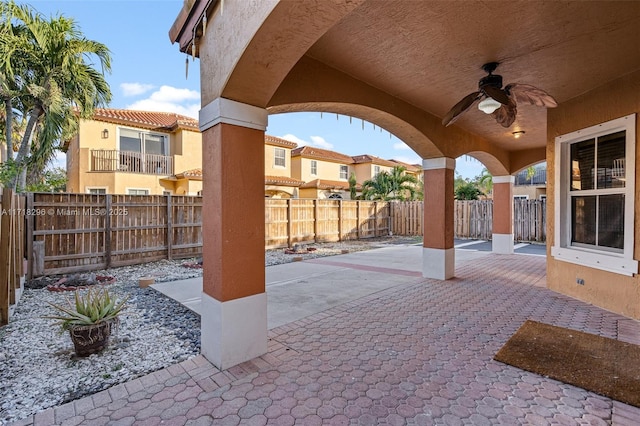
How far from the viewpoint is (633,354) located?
322 centimetres

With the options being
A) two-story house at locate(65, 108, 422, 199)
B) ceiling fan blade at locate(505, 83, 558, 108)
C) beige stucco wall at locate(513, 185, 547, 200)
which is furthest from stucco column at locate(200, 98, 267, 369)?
beige stucco wall at locate(513, 185, 547, 200)

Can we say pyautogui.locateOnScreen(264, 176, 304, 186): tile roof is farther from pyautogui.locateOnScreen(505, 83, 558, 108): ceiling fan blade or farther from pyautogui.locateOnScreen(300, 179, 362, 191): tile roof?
pyautogui.locateOnScreen(505, 83, 558, 108): ceiling fan blade

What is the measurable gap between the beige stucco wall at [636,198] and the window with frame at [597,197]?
0.36ft

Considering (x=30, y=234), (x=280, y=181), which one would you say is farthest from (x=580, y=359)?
(x=280, y=181)

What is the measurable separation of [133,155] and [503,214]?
15192 millimetres

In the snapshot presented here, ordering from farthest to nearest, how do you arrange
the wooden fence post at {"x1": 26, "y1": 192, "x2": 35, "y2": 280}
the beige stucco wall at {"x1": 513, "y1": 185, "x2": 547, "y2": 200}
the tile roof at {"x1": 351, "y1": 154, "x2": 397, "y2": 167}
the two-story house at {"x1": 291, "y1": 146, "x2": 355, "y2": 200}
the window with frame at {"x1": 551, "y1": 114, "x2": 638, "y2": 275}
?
the tile roof at {"x1": 351, "y1": 154, "x2": 397, "y2": 167} < the beige stucco wall at {"x1": 513, "y1": 185, "x2": 547, "y2": 200} < the two-story house at {"x1": 291, "y1": 146, "x2": 355, "y2": 200} < the wooden fence post at {"x1": 26, "y1": 192, "x2": 35, "y2": 280} < the window with frame at {"x1": 551, "y1": 114, "x2": 638, "y2": 275}

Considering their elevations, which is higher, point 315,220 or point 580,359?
point 315,220

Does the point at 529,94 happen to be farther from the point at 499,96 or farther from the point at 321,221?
the point at 321,221

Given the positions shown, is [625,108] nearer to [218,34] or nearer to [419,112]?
[419,112]

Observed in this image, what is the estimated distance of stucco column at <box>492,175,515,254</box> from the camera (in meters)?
10.4

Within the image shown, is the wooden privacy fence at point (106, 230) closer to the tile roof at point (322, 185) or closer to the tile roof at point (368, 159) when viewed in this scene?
the tile roof at point (322, 185)

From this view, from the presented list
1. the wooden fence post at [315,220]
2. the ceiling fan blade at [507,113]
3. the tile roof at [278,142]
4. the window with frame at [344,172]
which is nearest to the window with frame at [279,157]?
the tile roof at [278,142]

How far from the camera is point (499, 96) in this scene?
3953mm

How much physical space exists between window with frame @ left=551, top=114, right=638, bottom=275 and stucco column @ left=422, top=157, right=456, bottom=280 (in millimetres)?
1845
